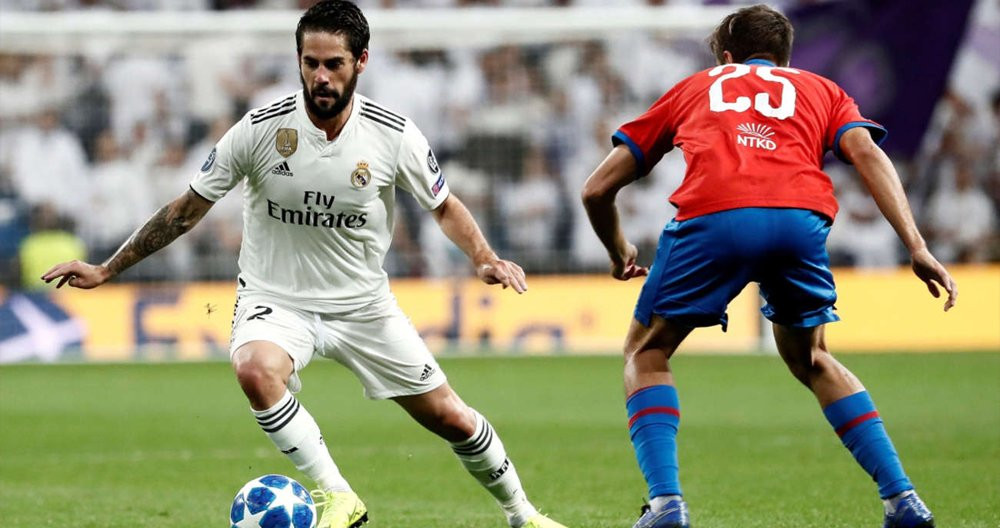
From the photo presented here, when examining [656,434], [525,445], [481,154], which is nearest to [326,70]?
[656,434]

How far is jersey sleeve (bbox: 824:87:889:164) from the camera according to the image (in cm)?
649

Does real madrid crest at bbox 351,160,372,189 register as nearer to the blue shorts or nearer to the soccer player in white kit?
the soccer player in white kit

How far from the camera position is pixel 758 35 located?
21.8ft

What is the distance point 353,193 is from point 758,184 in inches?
65.7

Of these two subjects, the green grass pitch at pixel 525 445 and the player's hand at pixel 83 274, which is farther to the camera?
the green grass pitch at pixel 525 445

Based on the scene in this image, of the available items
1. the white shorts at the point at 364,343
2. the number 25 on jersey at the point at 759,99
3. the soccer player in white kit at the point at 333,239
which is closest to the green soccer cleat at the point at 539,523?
the soccer player in white kit at the point at 333,239

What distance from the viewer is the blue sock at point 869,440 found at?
6441 mm

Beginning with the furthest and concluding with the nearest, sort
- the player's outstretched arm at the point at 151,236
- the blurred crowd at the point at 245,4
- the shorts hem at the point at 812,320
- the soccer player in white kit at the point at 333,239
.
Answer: the blurred crowd at the point at 245,4, the player's outstretched arm at the point at 151,236, the soccer player in white kit at the point at 333,239, the shorts hem at the point at 812,320

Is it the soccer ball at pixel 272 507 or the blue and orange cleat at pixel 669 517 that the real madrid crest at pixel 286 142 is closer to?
the soccer ball at pixel 272 507

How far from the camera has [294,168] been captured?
6.69 meters

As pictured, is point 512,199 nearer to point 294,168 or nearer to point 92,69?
point 92,69

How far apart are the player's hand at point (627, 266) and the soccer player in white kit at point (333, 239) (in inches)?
25.8

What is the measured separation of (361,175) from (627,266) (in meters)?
1.25

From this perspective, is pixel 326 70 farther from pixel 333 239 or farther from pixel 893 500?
pixel 893 500
